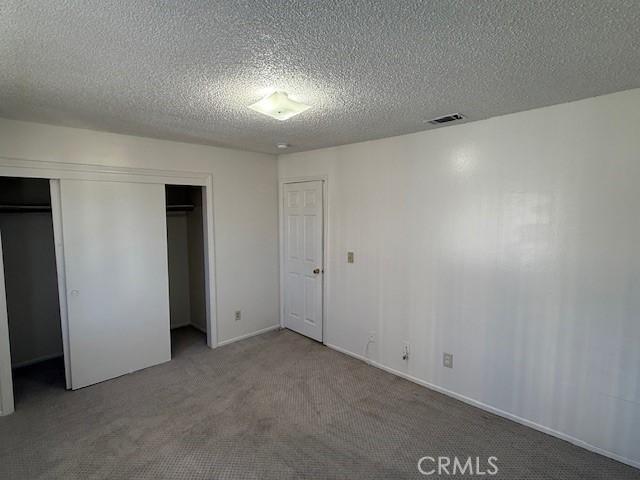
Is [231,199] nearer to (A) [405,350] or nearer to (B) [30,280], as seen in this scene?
(B) [30,280]

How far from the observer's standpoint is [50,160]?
278 centimetres

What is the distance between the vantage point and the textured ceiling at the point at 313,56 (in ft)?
3.95

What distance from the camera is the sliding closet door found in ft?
9.73

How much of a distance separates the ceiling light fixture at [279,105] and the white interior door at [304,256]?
182 centimetres

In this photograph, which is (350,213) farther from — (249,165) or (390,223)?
(249,165)

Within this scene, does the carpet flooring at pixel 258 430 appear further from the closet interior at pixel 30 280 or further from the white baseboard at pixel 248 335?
the white baseboard at pixel 248 335

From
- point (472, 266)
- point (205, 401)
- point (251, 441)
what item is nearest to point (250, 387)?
point (205, 401)

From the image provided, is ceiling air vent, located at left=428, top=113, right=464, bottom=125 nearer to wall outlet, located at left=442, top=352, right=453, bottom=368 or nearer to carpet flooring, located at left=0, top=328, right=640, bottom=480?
wall outlet, located at left=442, top=352, right=453, bottom=368

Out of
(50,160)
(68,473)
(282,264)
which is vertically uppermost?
(50,160)

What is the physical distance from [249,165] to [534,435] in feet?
12.2

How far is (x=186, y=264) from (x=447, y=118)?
3706 millimetres

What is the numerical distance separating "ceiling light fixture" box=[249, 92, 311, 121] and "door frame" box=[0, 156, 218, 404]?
175 centimetres

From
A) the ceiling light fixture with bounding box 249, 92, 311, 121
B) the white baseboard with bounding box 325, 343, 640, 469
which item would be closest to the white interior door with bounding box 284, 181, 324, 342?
the white baseboard with bounding box 325, 343, 640, 469
